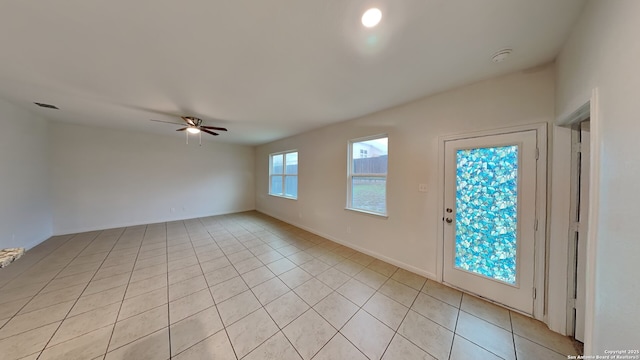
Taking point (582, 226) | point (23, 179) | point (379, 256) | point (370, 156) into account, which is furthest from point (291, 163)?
point (582, 226)

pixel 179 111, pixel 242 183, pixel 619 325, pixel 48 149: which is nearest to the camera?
pixel 619 325

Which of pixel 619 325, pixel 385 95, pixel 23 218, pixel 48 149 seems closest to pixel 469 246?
pixel 619 325

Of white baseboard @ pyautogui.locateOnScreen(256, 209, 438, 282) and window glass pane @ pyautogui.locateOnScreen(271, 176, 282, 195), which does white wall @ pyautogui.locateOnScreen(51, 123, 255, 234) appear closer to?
window glass pane @ pyautogui.locateOnScreen(271, 176, 282, 195)

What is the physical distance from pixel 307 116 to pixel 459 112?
225 centimetres

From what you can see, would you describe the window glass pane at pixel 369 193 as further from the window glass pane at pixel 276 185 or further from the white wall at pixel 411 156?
the window glass pane at pixel 276 185

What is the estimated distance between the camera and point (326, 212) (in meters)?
4.00

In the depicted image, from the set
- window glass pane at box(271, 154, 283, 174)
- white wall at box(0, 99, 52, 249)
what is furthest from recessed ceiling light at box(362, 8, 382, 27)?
white wall at box(0, 99, 52, 249)

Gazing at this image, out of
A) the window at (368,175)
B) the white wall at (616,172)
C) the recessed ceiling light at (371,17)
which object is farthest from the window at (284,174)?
the white wall at (616,172)

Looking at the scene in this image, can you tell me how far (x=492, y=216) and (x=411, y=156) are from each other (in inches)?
44.2

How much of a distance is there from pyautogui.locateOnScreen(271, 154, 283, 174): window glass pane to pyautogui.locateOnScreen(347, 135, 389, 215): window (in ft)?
9.44

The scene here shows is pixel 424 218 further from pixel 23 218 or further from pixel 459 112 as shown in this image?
pixel 23 218

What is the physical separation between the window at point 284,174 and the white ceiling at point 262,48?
2.65m

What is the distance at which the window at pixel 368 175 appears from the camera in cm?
306

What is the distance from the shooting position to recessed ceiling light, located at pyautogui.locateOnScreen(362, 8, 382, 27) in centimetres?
122
